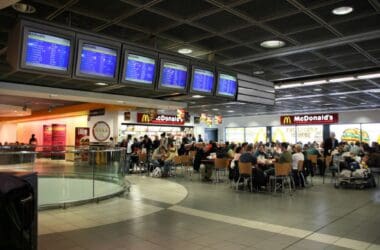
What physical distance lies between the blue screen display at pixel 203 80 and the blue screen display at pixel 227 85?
0.24 metres

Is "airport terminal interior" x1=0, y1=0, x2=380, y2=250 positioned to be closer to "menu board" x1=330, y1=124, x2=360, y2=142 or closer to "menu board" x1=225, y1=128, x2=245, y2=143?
"menu board" x1=330, y1=124, x2=360, y2=142

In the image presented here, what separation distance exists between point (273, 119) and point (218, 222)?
62.6ft

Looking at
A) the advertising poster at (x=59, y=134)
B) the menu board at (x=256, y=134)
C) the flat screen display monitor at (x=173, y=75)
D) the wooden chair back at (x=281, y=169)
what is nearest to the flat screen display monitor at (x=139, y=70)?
the flat screen display monitor at (x=173, y=75)

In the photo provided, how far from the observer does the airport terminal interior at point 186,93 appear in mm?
4387

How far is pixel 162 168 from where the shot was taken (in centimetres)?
1285

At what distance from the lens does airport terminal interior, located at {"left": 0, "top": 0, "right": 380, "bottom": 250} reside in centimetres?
439

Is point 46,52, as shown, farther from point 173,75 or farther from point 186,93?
point 186,93

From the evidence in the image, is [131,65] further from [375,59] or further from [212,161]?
[212,161]

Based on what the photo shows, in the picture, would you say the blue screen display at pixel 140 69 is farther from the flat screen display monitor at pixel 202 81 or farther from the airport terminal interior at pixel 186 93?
the flat screen display monitor at pixel 202 81

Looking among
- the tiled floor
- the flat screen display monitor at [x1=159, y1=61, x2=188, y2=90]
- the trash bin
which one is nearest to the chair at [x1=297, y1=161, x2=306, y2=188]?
the tiled floor

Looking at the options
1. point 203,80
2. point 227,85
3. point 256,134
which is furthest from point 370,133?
point 203,80

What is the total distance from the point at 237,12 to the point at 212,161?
6.93 meters

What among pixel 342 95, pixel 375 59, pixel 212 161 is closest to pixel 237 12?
pixel 375 59

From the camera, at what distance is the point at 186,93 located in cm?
603
